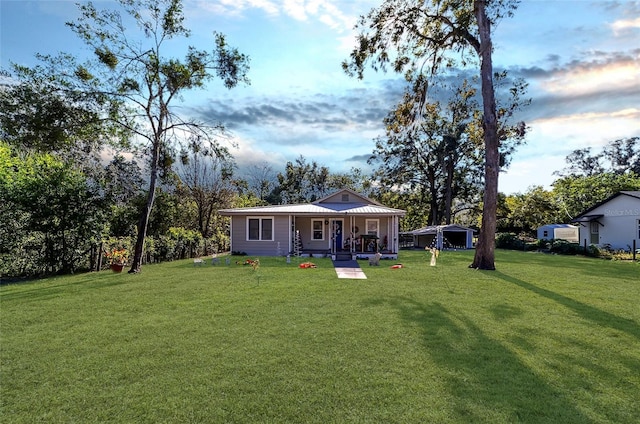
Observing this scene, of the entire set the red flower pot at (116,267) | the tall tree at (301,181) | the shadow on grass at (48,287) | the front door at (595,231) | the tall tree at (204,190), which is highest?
the tall tree at (301,181)

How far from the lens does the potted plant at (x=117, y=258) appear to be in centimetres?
1250

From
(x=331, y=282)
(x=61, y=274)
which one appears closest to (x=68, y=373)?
(x=331, y=282)

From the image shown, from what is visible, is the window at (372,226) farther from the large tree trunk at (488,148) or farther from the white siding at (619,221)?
the white siding at (619,221)

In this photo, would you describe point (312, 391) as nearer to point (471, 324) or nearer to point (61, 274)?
point (471, 324)

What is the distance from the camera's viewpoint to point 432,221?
37.8 metres

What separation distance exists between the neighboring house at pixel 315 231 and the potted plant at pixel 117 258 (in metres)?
6.27

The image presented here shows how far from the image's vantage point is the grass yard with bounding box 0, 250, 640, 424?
326 centimetres

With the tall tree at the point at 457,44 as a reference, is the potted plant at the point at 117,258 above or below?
below

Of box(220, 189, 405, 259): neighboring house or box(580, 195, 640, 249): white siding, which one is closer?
box(220, 189, 405, 259): neighboring house

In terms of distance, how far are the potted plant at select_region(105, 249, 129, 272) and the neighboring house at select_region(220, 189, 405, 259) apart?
20.6ft

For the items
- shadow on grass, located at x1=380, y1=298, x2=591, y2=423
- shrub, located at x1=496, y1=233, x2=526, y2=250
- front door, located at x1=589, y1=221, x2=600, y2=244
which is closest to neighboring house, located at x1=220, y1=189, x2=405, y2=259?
shadow on grass, located at x1=380, y1=298, x2=591, y2=423

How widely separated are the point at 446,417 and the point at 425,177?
35759 millimetres

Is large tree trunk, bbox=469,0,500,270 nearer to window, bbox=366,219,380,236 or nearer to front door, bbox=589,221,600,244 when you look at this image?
window, bbox=366,219,380,236

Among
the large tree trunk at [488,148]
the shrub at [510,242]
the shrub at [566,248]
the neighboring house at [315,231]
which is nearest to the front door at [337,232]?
the neighboring house at [315,231]
